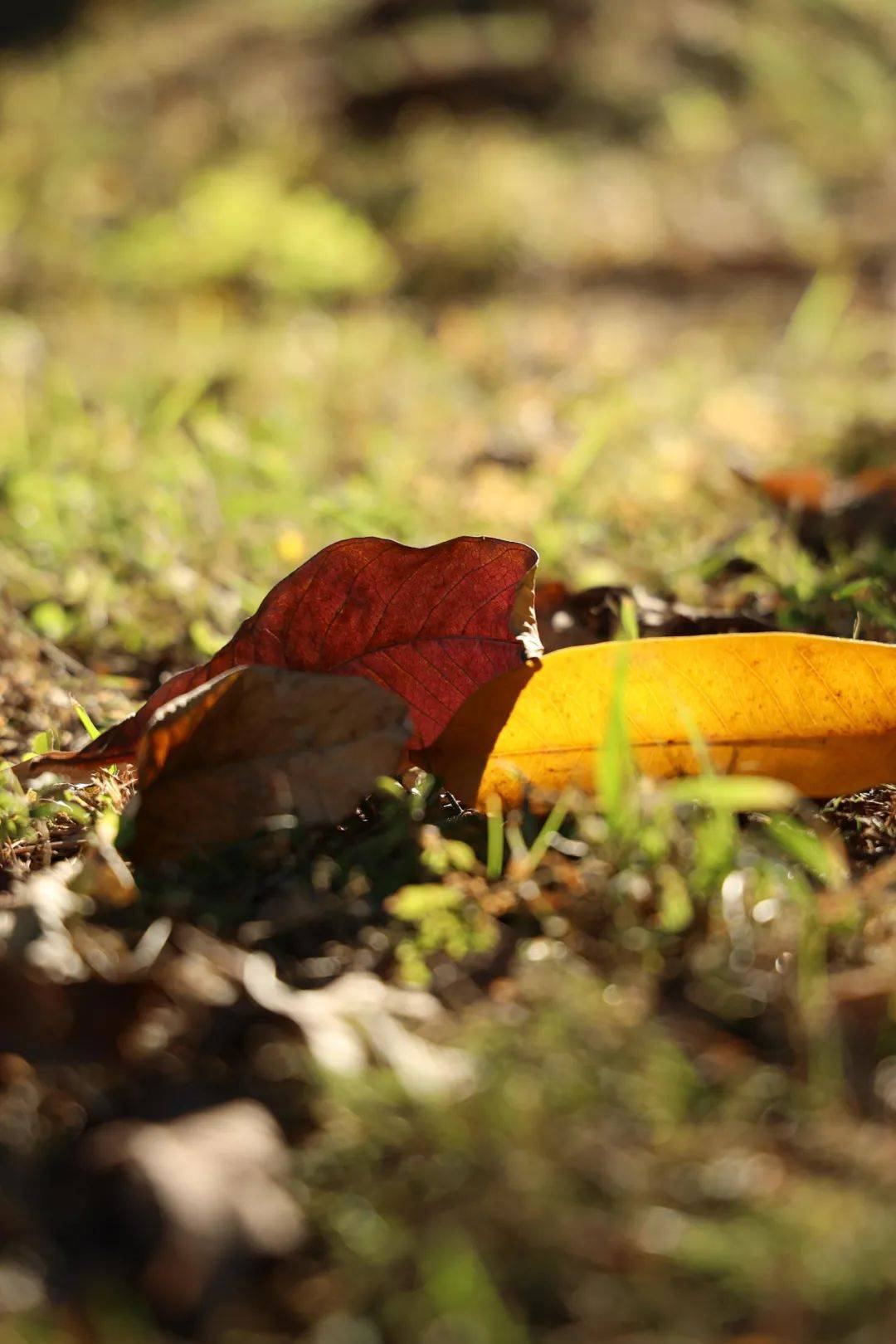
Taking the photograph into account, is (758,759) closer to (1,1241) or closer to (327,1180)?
(327,1180)

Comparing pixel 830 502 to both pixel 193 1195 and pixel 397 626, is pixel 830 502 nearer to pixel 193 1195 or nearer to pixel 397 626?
pixel 397 626

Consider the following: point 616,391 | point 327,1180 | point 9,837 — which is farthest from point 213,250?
point 327,1180

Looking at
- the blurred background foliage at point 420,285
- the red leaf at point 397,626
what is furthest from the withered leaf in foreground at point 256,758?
the blurred background foliage at point 420,285

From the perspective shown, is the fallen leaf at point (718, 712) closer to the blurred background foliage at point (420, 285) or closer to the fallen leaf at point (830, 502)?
the blurred background foliage at point (420, 285)

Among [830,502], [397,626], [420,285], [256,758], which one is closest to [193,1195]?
[256,758]

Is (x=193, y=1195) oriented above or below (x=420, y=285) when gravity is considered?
above

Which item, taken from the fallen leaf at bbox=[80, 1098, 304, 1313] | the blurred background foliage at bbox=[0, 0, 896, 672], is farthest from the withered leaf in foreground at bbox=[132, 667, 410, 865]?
the blurred background foliage at bbox=[0, 0, 896, 672]

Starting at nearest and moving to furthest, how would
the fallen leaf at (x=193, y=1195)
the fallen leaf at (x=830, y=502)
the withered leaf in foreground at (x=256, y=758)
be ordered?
the fallen leaf at (x=193, y=1195) → the withered leaf in foreground at (x=256, y=758) → the fallen leaf at (x=830, y=502)
